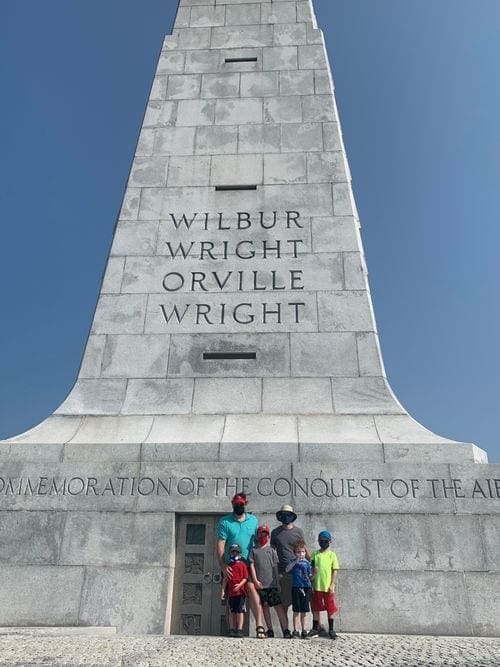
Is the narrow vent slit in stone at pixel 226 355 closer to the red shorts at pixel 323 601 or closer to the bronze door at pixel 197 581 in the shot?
the bronze door at pixel 197 581

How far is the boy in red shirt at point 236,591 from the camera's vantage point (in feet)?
19.4

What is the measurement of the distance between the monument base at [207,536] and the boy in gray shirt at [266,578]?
Result: 43.5 inches

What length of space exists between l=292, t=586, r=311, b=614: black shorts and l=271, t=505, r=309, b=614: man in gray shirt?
8.7 inches

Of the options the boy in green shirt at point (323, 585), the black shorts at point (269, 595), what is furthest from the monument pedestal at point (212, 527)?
the black shorts at point (269, 595)

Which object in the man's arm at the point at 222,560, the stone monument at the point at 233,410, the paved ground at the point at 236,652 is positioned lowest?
Answer: the paved ground at the point at 236,652

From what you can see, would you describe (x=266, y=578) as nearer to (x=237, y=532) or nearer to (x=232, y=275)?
(x=237, y=532)

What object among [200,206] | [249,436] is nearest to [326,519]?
[249,436]

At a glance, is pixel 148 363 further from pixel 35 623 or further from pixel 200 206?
pixel 35 623

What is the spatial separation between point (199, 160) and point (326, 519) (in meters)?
6.95

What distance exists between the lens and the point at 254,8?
13086 mm

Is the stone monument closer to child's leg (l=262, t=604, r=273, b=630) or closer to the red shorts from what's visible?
the red shorts

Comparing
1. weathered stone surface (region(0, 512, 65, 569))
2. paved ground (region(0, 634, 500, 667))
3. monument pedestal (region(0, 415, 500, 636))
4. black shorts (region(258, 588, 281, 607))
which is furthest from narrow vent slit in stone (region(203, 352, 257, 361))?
paved ground (region(0, 634, 500, 667))

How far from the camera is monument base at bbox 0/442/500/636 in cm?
685

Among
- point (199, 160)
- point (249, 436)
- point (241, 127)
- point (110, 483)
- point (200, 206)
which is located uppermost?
point (241, 127)
